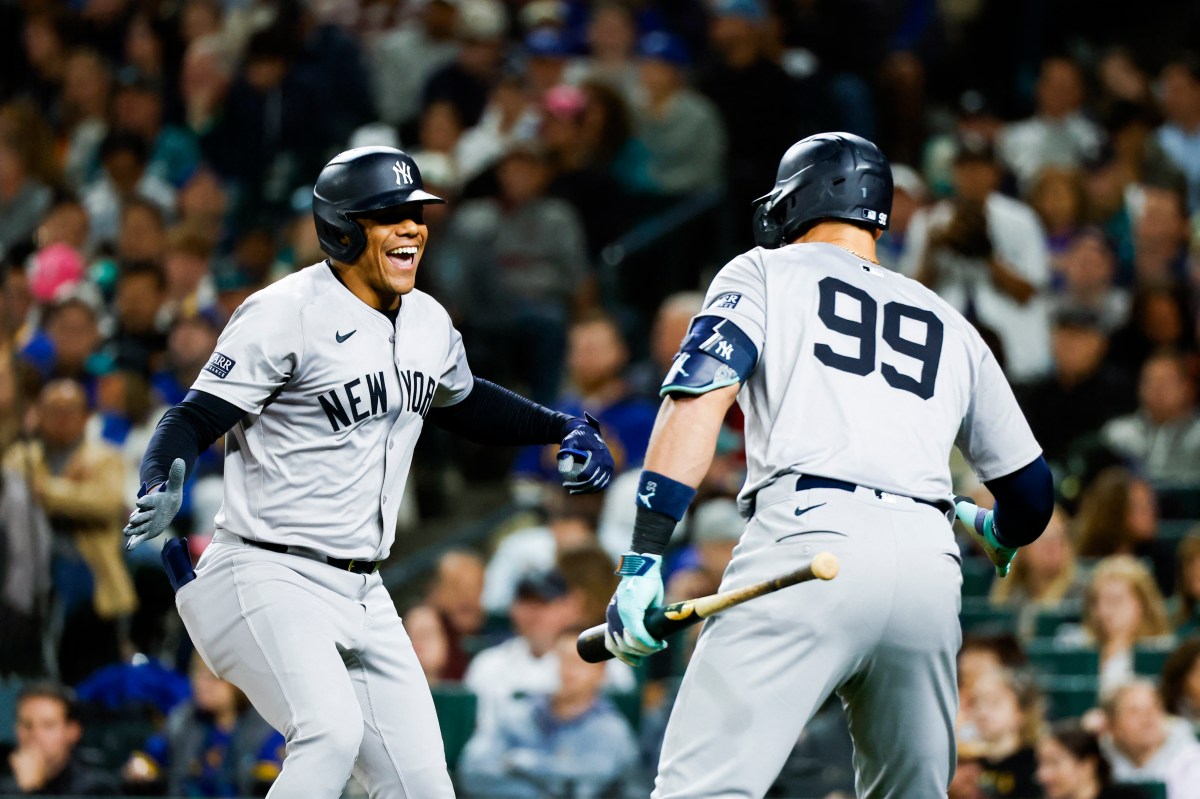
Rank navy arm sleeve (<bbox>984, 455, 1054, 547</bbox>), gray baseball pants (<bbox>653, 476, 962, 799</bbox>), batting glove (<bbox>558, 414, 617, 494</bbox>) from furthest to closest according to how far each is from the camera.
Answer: batting glove (<bbox>558, 414, 617, 494</bbox>) → navy arm sleeve (<bbox>984, 455, 1054, 547</bbox>) → gray baseball pants (<bbox>653, 476, 962, 799</bbox>)

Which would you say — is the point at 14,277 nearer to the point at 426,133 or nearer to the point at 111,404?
the point at 111,404

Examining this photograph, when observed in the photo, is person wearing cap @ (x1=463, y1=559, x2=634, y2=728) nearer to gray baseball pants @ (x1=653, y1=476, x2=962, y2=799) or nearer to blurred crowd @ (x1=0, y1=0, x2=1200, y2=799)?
blurred crowd @ (x1=0, y1=0, x2=1200, y2=799)

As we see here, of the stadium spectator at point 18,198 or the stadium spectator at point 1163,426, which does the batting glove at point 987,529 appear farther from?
the stadium spectator at point 18,198

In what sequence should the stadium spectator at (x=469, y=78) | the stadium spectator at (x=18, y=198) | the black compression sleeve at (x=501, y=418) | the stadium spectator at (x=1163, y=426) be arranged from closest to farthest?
1. the black compression sleeve at (x=501, y=418)
2. the stadium spectator at (x=1163, y=426)
3. the stadium spectator at (x=18, y=198)
4. the stadium spectator at (x=469, y=78)

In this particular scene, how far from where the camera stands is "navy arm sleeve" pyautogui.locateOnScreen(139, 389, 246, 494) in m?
4.06

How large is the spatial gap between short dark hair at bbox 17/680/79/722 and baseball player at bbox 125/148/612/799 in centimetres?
285

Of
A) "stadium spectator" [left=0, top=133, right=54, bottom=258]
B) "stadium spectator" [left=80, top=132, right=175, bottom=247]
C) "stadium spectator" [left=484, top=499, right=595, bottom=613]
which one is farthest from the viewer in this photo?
"stadium spectator" [left=80, top=132, right=175, bottom=247]

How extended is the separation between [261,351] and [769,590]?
136cm

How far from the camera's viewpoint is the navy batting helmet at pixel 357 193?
437 centimetres

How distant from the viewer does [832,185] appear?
4.11 meters

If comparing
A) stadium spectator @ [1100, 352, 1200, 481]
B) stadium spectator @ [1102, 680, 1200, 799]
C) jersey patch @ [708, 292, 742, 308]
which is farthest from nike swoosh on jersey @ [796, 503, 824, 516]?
stadium spectator @ [1100, 352, 1200, 481]

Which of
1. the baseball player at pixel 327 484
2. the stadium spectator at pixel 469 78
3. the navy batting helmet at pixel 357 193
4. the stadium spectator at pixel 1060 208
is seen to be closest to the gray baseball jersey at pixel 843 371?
the baseball player at pixel 327 484

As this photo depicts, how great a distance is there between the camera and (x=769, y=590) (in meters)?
3.66

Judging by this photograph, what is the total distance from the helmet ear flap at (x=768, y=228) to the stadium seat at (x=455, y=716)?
134 inches
